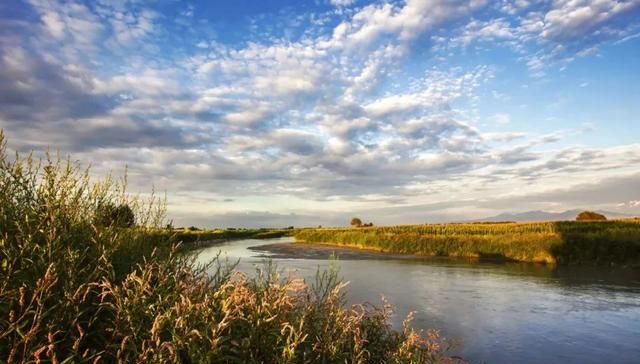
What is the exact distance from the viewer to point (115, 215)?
295 inches

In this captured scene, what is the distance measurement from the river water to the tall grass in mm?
943

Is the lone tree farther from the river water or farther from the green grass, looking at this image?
the river water

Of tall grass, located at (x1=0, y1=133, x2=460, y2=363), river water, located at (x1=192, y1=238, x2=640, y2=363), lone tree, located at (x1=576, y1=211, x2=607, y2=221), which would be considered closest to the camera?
tall grass, located at (x1=0, y1=133, x2=460, y2=363)

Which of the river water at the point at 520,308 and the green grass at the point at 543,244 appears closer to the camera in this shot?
the river water at the point at 520,308

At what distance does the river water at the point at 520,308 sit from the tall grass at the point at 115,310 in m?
0.94

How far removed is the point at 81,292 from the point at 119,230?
7.58ft

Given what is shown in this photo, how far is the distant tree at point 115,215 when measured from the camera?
22.6 ft

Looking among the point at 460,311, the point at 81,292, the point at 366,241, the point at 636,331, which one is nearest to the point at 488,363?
the point at 460,311

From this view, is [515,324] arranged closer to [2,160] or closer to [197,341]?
[197,341]

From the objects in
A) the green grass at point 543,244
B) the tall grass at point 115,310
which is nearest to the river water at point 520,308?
the tall grass at point 115,310

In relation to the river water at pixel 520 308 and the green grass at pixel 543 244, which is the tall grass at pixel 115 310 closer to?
the river water at pixel 520 308

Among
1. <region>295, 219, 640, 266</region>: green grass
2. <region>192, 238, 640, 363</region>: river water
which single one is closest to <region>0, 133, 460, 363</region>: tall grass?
<region>192, 238, 640, 363</region>: river water

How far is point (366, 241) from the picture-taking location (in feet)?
141

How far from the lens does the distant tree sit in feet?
22.6
